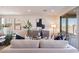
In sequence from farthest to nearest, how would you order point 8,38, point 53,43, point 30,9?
point 53,43 < point 8,38 < point 30,9

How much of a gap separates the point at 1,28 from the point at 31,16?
654 millimetres

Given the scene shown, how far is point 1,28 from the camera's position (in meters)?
2.40

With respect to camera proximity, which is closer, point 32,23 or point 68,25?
point 68,25

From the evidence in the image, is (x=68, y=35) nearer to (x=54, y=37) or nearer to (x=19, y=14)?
(x=54, y=37)

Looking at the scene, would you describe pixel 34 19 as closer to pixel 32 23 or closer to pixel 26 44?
pixel 32 23

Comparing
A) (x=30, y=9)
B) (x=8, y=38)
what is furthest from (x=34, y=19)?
(x=8, y=38)

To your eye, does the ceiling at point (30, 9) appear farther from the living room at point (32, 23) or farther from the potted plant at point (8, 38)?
the potted plant at point (8, 38)

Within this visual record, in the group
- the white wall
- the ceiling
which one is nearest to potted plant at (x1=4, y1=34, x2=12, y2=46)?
the white wall

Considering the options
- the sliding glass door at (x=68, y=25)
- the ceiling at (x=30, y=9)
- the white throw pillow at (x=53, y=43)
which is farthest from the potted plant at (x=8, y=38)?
the sliding glass door at (x=68, y=25)

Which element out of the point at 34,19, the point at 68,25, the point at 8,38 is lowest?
the point at 8,38

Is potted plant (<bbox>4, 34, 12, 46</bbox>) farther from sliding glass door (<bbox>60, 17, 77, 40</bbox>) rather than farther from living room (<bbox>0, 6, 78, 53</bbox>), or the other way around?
sliding glass door (<bbox>60, 17, 77, 40</bbox>)

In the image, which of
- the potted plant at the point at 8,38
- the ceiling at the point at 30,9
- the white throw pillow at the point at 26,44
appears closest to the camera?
the ceiling at the point at 30,9
